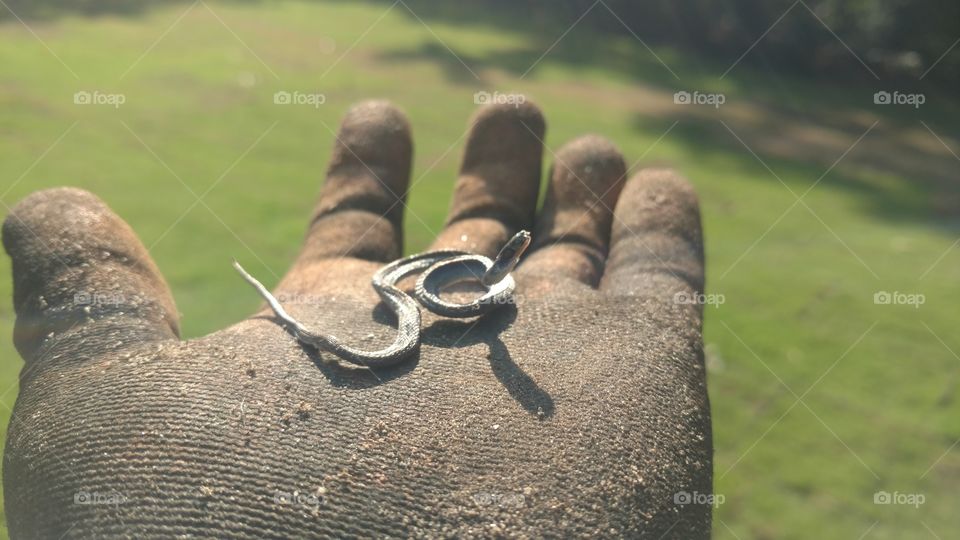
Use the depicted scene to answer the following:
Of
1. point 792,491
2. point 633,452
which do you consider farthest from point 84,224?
point 792,491

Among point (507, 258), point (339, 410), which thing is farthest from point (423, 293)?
point (339, 410)

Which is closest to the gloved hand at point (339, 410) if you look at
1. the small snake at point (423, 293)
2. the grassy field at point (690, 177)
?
the small snake at point (423, 293)

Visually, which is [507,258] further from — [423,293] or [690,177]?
[690,177]

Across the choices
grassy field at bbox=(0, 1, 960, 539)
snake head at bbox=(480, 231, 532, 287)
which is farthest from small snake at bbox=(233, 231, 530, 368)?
grassy field at bbox=(0, 1, 960, 539)

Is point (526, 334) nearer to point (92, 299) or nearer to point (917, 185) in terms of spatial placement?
point (92, 299)

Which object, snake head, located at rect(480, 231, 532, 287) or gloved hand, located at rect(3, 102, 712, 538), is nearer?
gloved hand, located at rect(3, 102, 712, 538)

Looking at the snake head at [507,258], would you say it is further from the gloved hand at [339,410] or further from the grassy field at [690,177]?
the grassy field at [690,177]

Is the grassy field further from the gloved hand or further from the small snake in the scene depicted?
the small snake
